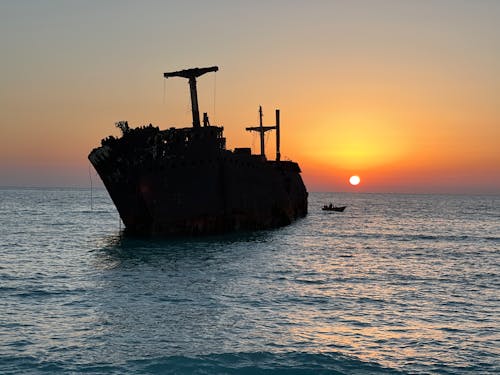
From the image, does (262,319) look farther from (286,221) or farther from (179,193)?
(286,221)

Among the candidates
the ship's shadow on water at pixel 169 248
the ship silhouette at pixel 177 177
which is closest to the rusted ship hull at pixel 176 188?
the ship silhouette at pixel 177 177

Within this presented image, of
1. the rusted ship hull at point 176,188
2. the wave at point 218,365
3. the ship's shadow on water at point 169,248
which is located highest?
the rusted ship hull at point 176,188

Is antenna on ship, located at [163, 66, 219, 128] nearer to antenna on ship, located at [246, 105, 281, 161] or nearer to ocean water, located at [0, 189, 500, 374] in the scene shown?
ocean water, located at [0, 189, 500, 374]

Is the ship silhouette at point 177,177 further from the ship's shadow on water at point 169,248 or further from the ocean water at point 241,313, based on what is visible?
the ocean water at point 241,313

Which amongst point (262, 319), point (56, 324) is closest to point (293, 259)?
point (262, 319)

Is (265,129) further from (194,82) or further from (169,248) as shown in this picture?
(169,248)

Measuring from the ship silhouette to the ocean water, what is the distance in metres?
3.25

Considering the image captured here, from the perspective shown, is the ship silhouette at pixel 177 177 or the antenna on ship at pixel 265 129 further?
the antenna on ship at pixel 265 129

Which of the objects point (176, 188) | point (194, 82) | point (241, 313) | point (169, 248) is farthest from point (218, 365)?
point (194, 82)

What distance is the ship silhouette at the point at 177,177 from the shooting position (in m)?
29.3

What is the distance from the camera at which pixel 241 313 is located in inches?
564

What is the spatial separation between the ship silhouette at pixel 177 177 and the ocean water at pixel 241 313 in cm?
325

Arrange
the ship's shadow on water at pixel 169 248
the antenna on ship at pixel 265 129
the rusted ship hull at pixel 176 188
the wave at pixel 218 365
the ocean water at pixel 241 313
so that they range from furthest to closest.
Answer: the antenna on ship at pixel 265 129
the rusted ship hull at pixel 176 188
the ship's shadow on water at pixel 169 248
the ocean water at pixel 241 313
the wave at pixel 218 365

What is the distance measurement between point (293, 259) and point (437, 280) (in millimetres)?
8213
